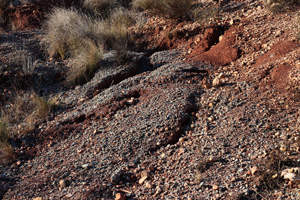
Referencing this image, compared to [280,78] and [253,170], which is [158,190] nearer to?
[253,170]

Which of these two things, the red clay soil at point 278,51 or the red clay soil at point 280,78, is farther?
the red clay soil at point 278,51

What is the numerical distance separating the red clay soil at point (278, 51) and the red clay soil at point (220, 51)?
0.54 meters

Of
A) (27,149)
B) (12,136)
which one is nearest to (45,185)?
(27,149)

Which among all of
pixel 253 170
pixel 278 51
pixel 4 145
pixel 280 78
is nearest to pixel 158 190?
pixel 253 170

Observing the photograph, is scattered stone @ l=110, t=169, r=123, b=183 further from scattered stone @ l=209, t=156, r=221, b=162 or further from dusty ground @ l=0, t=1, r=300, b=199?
scattered stone @ l=209, t=156, r=221, b=162

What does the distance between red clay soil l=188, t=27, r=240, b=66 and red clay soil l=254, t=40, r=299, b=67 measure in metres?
0.54

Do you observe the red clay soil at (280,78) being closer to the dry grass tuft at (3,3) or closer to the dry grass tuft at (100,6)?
the dry grass tuft at (100,6)

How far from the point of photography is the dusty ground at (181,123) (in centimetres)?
359

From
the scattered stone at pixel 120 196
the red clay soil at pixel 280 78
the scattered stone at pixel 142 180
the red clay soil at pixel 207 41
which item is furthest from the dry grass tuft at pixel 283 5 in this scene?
the scattered stone at pixel 120 196

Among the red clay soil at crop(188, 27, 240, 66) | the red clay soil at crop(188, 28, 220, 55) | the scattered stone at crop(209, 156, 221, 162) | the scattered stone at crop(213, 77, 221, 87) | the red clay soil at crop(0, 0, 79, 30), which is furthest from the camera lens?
the red clay soil at crop(0, 0, 79, 30)

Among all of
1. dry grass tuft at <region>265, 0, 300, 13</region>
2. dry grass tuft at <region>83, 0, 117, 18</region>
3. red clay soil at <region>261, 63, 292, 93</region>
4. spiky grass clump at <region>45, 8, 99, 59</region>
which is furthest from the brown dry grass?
red clay soil at <region>261, 63, 292, 93</region>

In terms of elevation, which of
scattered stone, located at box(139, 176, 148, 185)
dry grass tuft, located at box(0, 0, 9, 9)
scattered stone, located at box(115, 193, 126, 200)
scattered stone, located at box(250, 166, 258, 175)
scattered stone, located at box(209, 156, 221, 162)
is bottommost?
scattered stone, located at box(115, 193, 126, 200)

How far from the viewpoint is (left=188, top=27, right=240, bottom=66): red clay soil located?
5.66 m

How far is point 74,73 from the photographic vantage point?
639cm
